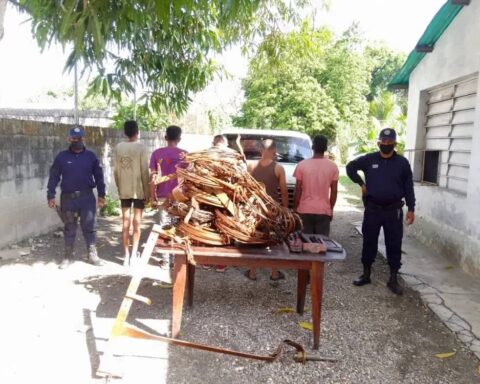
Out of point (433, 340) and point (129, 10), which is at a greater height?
point (129, 10)

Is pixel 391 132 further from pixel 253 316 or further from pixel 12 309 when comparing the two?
pixel 12 309

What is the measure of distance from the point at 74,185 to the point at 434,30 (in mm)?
5631

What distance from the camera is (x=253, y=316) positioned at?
4.32 meters

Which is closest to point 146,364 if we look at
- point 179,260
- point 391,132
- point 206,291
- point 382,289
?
point 179,260

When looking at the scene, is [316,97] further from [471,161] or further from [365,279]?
[365,279]

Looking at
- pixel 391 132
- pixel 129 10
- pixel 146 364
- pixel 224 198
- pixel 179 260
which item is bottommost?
pixel 146 364

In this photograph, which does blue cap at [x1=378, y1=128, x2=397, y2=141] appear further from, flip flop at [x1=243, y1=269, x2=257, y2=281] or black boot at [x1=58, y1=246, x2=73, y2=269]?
black boot at [x1=58, y1=246, x2=73, y2=269]

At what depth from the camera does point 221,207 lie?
3.60 m

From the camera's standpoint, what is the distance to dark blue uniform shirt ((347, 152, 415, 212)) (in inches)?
197

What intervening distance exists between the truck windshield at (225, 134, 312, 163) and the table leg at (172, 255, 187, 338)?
13.4 feet

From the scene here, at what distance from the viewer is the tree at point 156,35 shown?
10.6 ft

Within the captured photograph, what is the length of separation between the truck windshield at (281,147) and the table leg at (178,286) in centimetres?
407

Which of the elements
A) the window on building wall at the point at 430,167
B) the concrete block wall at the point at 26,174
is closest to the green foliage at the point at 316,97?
→ the window on building wall at the point at 430,167

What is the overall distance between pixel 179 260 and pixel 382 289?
109 inches
